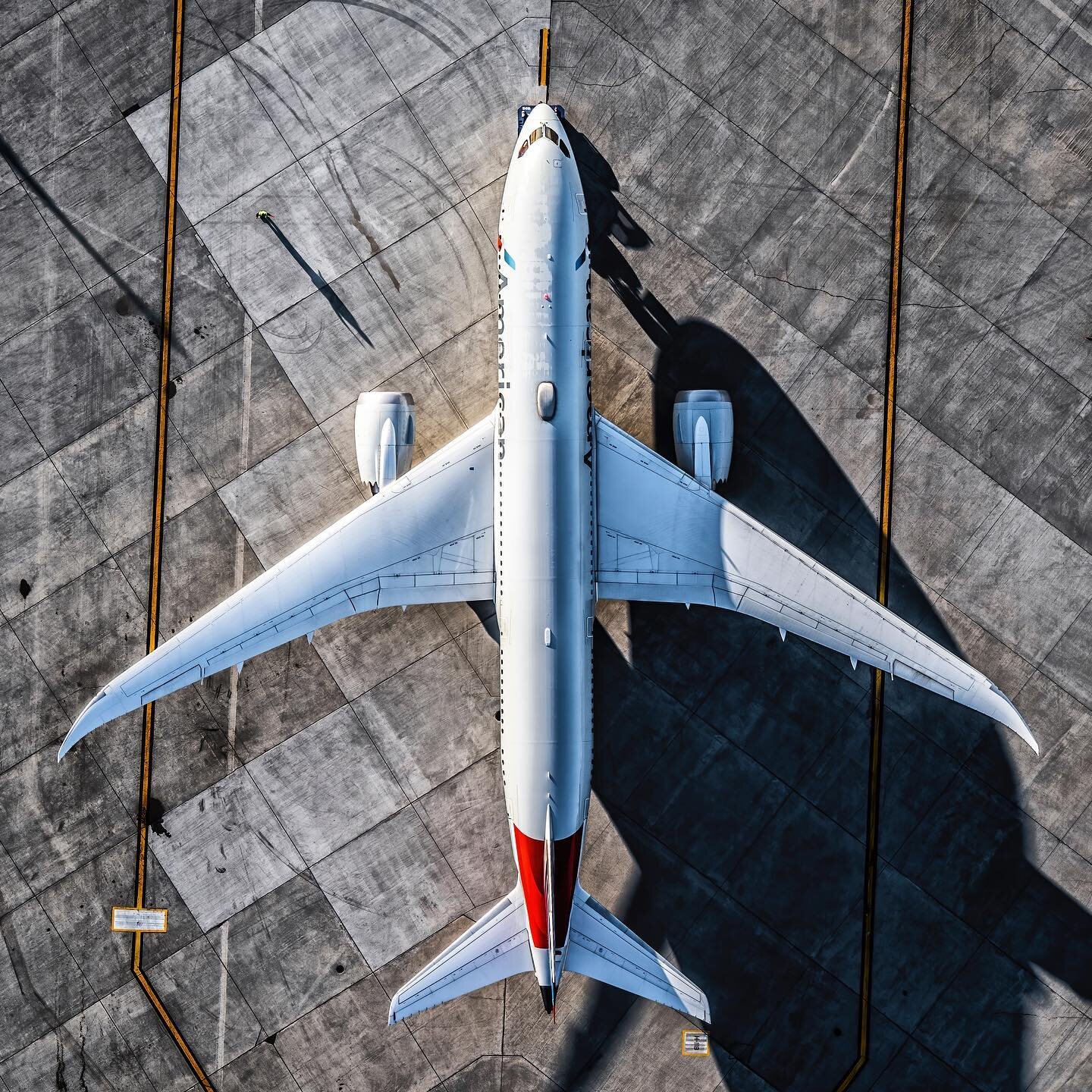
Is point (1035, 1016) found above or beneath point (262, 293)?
beneath

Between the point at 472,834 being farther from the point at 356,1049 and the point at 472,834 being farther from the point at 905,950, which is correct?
the point at 905,950

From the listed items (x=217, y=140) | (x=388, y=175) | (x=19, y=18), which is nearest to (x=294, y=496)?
(x=388, y=175)

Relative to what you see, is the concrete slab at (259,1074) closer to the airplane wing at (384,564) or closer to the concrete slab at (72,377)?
the airplane wing at (384,564)

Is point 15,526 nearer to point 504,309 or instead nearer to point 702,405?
point 504,309

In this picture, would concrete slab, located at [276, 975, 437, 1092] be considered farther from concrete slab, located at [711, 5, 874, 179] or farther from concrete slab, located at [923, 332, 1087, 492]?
concrete slab, located at [711, 5, 874, 179]

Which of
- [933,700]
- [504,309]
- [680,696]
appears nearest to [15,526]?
[504,309]

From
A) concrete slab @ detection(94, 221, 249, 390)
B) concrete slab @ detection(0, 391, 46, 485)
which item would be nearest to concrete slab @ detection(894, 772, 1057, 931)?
concrete slab @ detection(94, 221, 249, 390)
